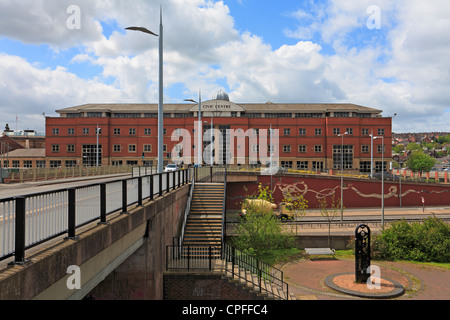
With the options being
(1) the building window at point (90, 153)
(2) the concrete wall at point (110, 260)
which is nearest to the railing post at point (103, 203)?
(2) the concrete wall at point (110, 260)

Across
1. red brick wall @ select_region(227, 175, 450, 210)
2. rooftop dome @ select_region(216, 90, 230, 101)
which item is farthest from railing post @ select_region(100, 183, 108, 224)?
rooftop dome @ select_region(216, 90, 230, 101)

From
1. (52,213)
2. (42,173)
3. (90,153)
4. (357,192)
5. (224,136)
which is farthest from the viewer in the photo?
(90,153)

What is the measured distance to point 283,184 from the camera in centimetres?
4847

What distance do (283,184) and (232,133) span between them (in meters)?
23.6

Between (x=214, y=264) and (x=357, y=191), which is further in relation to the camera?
(x=357, y=191)

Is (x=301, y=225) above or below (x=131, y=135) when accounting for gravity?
below

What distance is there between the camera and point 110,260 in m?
9.30

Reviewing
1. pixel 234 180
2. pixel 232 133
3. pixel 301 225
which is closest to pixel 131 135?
pixel 232 133

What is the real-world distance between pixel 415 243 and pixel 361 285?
10493 mm

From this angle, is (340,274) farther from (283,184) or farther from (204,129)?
(204,129)

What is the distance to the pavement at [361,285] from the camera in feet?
64.2

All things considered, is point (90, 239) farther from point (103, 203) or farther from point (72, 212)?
point (103, 203)

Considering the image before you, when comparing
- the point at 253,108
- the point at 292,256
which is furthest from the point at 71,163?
the point at 292,256

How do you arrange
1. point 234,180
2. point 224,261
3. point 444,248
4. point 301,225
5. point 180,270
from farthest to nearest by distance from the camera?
1. point 234,180
2. point 301,225
3. point 444,248
4. point 224,261
5. point 180,270
